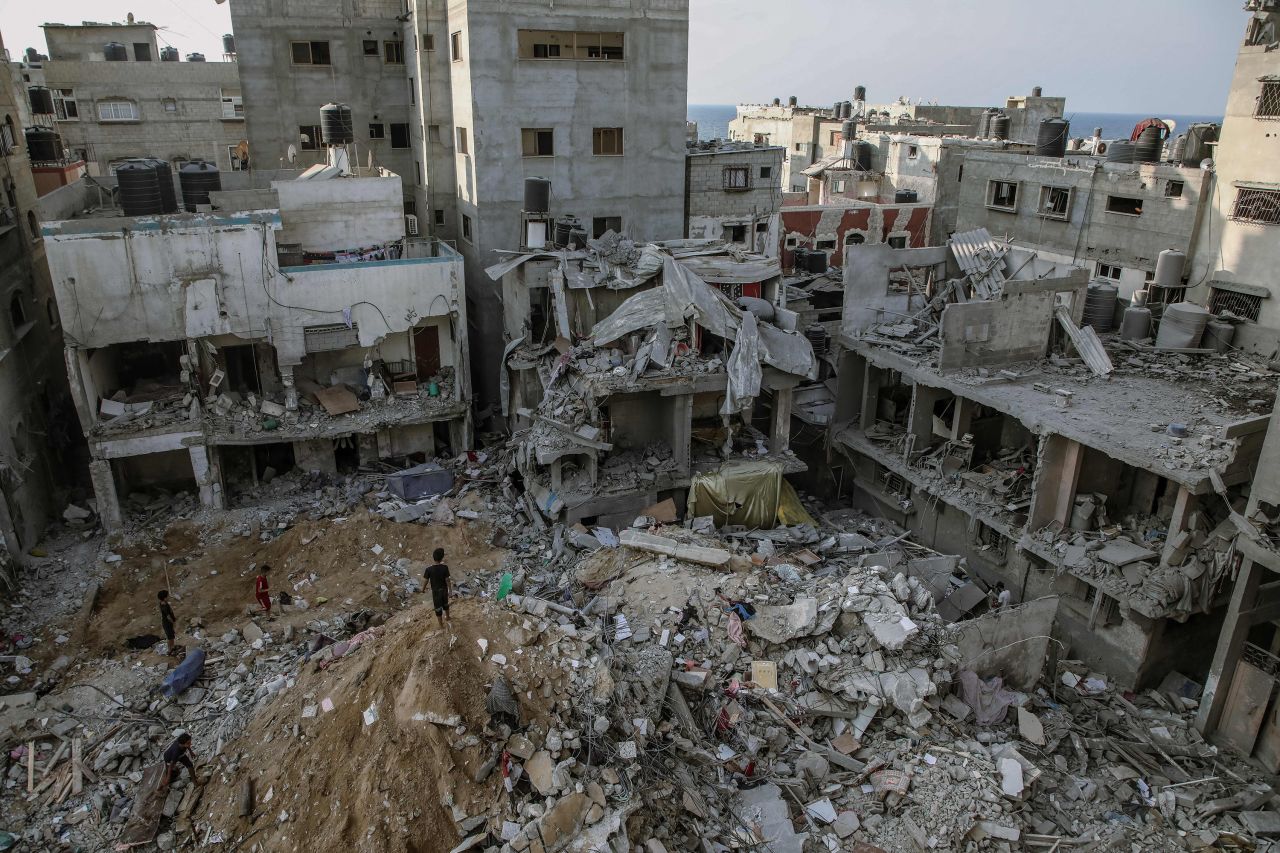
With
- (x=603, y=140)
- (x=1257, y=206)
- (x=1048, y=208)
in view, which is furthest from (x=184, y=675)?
(x=1048, y=208)

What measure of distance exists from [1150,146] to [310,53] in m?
30.2

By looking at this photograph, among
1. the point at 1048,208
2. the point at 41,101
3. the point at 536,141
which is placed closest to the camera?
the point at 536,141

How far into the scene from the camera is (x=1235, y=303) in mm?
25297

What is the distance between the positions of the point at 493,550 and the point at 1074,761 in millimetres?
12593

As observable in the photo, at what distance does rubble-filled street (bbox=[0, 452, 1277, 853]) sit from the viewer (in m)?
11.9

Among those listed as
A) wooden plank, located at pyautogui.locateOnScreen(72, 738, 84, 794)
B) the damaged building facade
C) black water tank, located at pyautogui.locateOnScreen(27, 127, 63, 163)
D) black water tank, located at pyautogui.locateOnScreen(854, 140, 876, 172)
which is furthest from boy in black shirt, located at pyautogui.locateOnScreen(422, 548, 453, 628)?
black water tank, located at pyautogui.locateOnScreen(854, 140, 876, 172)

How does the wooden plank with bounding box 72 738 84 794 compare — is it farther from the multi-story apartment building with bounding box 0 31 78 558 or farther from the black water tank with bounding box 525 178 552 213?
the black water tank with bounding box 525 178 552 213

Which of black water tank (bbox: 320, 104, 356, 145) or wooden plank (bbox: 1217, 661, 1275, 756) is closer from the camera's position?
wooden plank (bbox: 1217, 661, 1275, 756)

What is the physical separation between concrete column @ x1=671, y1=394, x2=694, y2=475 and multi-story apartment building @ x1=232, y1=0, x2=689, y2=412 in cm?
902

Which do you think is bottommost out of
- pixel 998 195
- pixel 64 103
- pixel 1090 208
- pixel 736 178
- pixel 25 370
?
pixel 25 370

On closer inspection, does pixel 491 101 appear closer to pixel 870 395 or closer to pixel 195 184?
pixel 195 184

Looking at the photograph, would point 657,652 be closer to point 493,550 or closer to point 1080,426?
point 493,550

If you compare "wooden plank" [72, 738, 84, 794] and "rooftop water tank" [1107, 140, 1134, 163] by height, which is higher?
"rooftop water tank" [1107, 140, 1134, 163]

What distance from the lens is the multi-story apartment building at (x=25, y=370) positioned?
2028 cm
